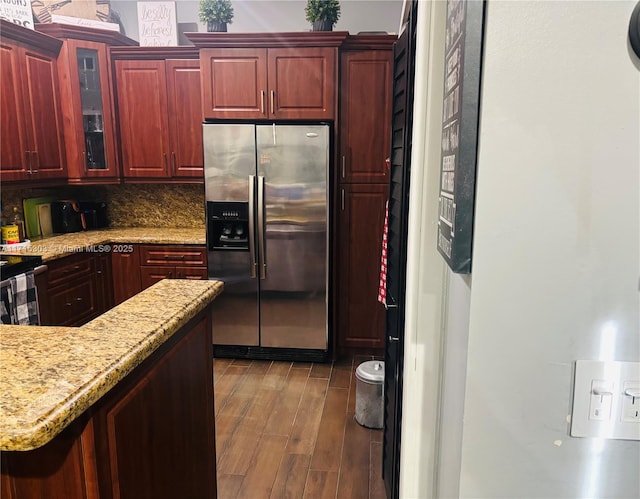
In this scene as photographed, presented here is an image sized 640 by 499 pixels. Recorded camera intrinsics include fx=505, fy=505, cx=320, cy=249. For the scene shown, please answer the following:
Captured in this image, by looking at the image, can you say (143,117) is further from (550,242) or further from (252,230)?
(550,242)

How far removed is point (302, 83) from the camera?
3463mm

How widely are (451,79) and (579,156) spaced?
27cm

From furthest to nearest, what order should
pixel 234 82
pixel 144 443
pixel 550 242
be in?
pixel 234 82 → pixel 144 443 → pixel 550 242

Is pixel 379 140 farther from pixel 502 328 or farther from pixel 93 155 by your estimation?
pixel 502 328

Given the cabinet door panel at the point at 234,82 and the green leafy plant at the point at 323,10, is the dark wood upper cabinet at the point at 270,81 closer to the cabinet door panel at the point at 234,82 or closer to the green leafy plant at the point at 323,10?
the cabinet door panel at the point at 234,82

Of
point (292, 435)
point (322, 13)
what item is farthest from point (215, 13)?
point (292, 435)

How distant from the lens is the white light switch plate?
0.80 metres

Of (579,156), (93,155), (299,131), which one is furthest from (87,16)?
(579,156)

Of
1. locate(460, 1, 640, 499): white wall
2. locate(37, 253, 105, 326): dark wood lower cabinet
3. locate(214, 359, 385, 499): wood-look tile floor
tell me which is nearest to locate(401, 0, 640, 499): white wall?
locate(460, 1, 640, 499): white wall

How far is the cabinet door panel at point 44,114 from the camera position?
3393mm

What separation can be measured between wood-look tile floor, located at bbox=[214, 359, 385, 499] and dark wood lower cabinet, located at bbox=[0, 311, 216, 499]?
618 millimetres

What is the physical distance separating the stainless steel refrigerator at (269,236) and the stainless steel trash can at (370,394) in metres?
0.89

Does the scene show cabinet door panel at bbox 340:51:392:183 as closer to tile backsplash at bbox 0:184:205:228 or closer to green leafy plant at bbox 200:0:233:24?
green leafy plant at bbox 200:0:233:24

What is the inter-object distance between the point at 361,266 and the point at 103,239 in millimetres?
1923
